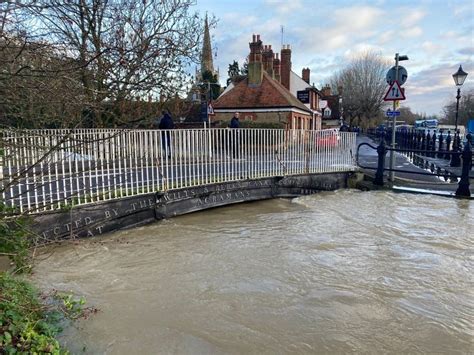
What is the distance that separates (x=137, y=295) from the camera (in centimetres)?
485

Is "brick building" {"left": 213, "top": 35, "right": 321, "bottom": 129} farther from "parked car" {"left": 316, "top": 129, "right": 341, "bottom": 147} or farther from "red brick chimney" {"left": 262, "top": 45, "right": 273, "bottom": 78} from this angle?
"parked car" {"left": 316, "top": 129, "right": 341, "bottom": 147}

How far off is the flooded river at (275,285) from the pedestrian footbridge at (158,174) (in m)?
0.48

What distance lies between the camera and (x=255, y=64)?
2945cm

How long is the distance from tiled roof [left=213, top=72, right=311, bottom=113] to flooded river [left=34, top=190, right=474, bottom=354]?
20469 millimetres

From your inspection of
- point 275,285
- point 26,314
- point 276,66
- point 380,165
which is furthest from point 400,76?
point 276,66

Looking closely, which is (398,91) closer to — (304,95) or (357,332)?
(357,332)

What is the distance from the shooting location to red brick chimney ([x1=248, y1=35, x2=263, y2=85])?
1148 inches

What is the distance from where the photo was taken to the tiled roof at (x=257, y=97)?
28.1 meters

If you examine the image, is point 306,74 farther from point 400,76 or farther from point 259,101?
point 400,76

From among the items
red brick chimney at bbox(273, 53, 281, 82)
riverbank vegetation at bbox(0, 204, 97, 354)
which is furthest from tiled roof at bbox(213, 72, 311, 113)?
riverbank vegetation at bbox(0, 204, 97, 354)

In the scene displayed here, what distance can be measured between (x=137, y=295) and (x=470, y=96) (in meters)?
71.2

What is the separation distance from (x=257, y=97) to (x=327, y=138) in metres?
17.2

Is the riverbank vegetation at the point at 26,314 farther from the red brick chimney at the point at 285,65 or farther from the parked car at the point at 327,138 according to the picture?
the red brick chimney at the point at 285,65

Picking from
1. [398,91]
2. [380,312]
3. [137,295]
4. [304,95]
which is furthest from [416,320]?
[304,95]
